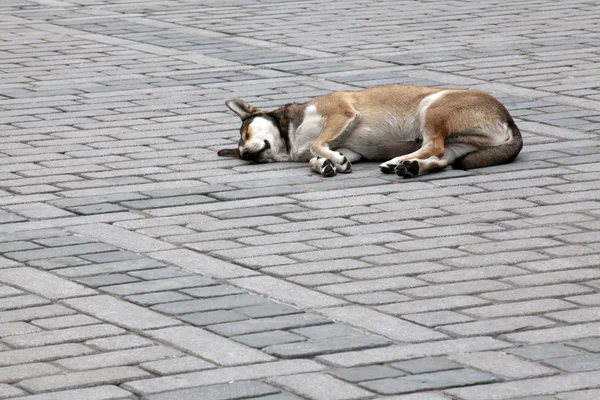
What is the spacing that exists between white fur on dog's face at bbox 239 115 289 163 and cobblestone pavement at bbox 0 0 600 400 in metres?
0.14

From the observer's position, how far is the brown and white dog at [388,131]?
27.8 ft

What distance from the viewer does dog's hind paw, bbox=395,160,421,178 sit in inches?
324

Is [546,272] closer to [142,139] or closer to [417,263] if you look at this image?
[417,263]

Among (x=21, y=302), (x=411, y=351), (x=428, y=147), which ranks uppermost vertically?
(x=428, y=147)

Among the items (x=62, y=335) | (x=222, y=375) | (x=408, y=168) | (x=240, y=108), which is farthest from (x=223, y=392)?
(x=240, y=108)

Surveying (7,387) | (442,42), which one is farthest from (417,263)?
(442,42)

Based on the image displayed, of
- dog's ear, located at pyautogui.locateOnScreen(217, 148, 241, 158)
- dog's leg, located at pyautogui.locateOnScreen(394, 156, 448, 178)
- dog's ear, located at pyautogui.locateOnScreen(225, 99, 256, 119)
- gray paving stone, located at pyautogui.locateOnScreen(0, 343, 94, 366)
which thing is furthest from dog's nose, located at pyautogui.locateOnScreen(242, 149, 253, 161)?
gray paving stone, located at pyautogui.locateOnScreen(0, 343, 94, 366)

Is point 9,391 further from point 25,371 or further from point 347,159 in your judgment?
point 347,159

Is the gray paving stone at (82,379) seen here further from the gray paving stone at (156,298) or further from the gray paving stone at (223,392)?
the gray paving stone at (156,298)

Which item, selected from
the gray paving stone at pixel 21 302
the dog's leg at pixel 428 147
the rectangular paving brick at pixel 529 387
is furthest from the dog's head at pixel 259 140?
the rectangular paving brick at pixel 529 387

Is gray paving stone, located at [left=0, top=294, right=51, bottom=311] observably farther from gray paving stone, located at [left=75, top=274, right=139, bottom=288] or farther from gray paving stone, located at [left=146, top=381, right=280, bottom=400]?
gray paving stone, located at [left=146, top=381, right=280, bottom=400]

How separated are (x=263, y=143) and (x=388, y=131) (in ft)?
2.80

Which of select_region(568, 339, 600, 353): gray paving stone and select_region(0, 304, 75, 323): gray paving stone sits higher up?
select_region(568, 339, 600, 353): gray paving stone

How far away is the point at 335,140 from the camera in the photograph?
8.73 meters
